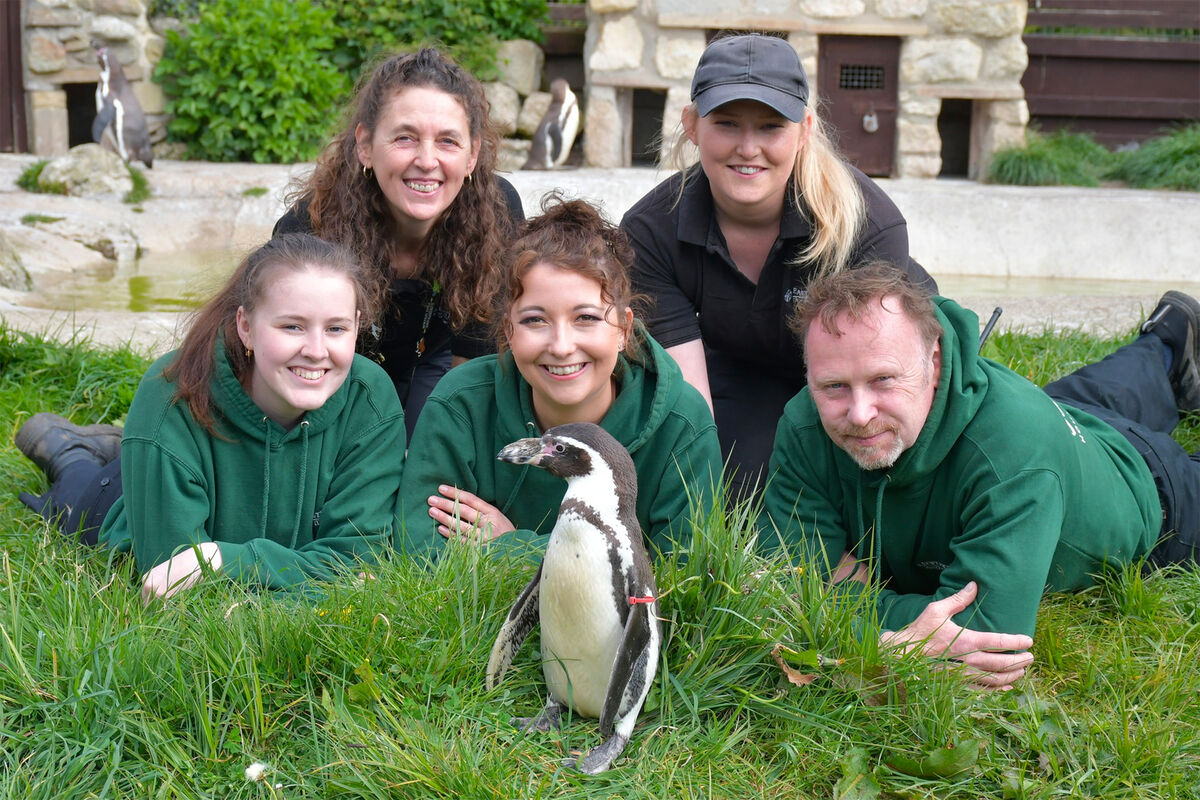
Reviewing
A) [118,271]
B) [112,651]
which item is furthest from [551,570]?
[118,271]

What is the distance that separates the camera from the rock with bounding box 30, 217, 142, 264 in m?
7.80

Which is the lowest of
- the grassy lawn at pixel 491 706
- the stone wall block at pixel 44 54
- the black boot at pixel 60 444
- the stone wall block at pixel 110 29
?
the grassy lawn at pixel 491 706

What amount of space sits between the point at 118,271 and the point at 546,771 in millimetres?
6662

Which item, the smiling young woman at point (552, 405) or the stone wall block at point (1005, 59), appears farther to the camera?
the stone wall block at point (1005, 59)

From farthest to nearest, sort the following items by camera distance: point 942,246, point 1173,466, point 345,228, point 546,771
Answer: point 942,246 → point 345,228 → point 1173,466 → point 546,771

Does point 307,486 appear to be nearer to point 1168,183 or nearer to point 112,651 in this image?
Answer: point 112,651

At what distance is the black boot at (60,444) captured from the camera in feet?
12.0

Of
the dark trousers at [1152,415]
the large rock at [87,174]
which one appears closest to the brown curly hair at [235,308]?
the dark trousers at [1152,415]

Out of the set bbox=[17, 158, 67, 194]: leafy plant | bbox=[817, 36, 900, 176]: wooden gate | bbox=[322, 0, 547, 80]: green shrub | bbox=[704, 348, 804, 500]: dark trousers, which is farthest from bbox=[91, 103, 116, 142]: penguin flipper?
bbox=[704, 348, 804, 500]: dark trousers

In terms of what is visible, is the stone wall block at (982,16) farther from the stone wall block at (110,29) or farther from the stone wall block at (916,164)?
the stone wall block at (110,29)

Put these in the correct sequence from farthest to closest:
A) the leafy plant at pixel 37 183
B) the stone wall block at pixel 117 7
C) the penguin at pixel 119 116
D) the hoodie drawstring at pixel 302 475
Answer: the stone wall block at pixel 117 7 → the penguin at pixel 119 116 → the leafy plant at pixel 37 183 → the hoodie drawstring at pixel 302 475

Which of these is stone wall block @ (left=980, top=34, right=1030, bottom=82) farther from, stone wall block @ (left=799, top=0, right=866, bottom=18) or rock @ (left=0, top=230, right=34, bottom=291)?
rock @ (left=0, top=230, right=34, bottom=291)

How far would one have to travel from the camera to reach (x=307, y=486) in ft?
10.1

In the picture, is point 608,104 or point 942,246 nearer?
point 942,246
